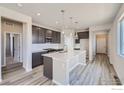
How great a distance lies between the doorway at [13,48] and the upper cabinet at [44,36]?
0.90 m

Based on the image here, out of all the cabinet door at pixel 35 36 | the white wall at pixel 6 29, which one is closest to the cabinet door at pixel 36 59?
the cabinet door at pixel 35 36

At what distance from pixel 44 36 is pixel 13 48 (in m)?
2.07

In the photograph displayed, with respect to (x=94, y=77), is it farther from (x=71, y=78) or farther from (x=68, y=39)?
(x=68, y=39)

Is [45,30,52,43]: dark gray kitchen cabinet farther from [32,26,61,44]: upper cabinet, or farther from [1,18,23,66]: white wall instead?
[1,18,23,66]: white wall

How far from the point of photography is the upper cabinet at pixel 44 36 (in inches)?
250

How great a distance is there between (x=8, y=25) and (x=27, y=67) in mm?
2477

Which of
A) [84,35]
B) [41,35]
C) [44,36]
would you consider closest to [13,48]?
[41,35]

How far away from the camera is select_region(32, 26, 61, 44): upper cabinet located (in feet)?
20.9

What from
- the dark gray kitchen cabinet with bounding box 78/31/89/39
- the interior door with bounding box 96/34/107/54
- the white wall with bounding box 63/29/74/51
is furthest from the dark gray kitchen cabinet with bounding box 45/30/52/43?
the interior door with bounding box 96/34/107/54

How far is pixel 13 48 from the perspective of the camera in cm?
627

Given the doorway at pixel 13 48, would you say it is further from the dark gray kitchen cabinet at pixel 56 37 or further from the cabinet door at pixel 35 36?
the dark gray kitchen cabinet at pixel 56 37

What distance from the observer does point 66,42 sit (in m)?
9.57
